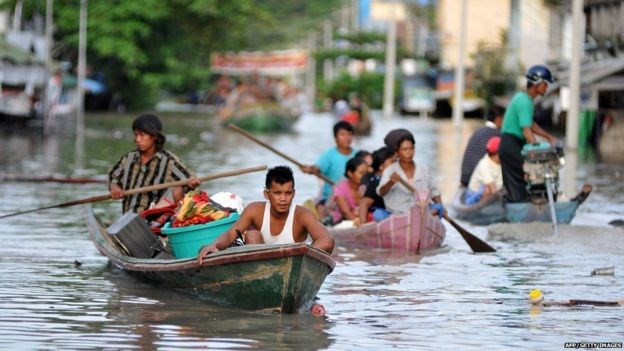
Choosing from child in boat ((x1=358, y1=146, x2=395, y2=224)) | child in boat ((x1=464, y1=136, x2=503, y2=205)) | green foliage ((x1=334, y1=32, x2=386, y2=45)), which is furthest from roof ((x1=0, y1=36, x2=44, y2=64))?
green foliage ((x1=334, y1=32, x2=386, y2=45))

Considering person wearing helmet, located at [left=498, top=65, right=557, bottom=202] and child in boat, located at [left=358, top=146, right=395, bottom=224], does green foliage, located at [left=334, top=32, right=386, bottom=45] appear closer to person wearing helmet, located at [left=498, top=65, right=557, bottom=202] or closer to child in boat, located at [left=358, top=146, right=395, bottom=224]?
person wearing helmet, located at [left=498, top=65, right=557, bottom=202]

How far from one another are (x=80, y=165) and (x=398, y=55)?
6168 cm

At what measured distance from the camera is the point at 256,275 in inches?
413

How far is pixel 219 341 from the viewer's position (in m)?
9.90

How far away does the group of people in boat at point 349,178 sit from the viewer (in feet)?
35.7

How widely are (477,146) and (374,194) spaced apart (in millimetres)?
3540

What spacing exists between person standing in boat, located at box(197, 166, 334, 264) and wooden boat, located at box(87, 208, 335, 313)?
21 centimetres

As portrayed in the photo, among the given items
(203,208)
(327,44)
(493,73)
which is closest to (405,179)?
(203,208)

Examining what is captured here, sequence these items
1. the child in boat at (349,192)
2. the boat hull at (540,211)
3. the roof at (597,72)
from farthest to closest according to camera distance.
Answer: the roof at (597,72) → the boat hull at (540,211) → the child in boat at (349,192)

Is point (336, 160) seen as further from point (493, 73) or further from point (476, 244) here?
point (493, 73)

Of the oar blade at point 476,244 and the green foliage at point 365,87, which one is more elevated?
the oar blade at point 476,244

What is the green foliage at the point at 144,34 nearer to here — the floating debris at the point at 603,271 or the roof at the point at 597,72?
the roof at the point at 597,72

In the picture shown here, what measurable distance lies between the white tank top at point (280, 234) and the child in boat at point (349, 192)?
509cm

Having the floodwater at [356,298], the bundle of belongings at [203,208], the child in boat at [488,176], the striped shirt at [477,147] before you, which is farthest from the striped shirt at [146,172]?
the striped shirt at [477,147]
